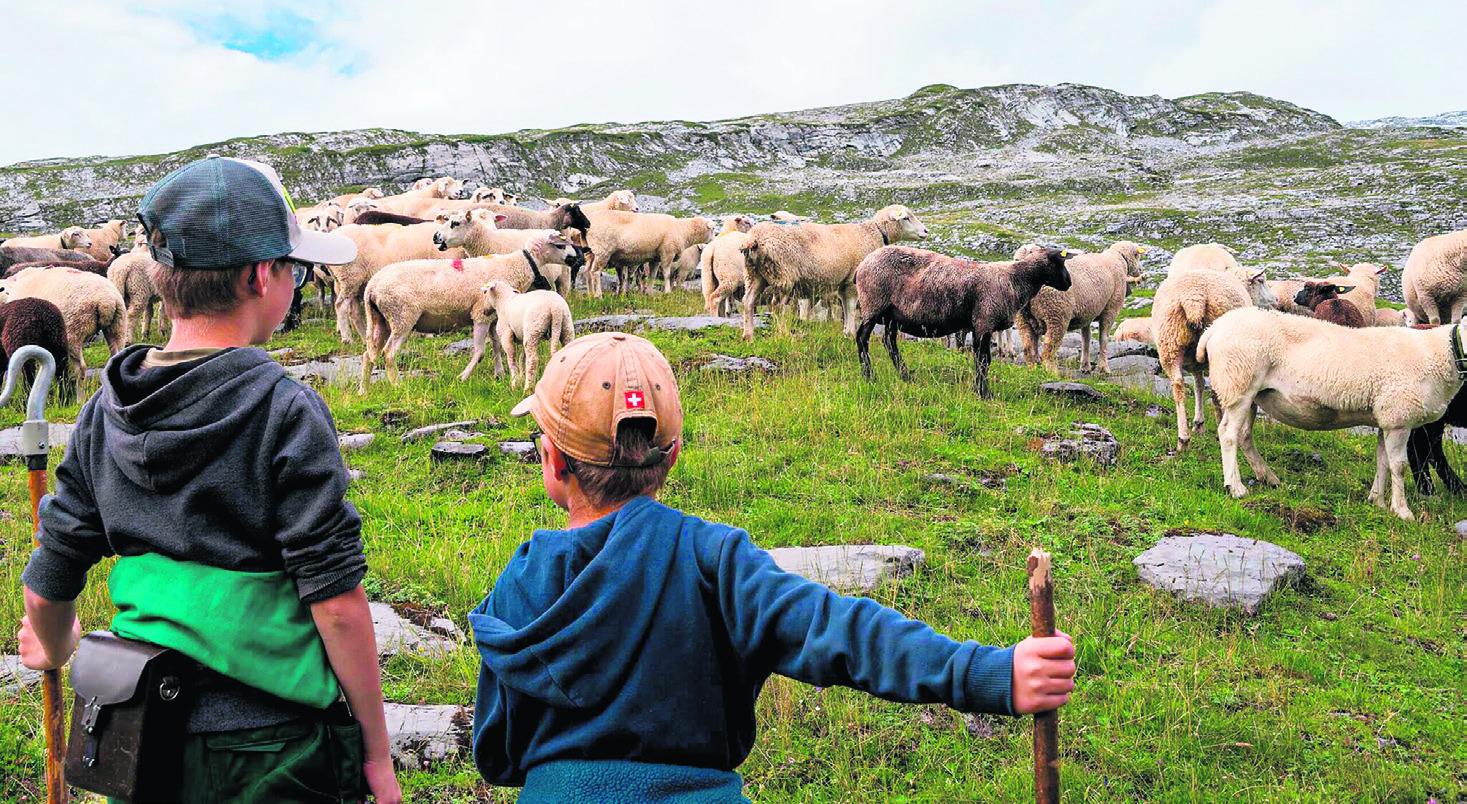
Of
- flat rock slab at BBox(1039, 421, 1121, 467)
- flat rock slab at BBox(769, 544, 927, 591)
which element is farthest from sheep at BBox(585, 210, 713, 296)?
flat rock slab at BBox(769, 544, 927, 591)

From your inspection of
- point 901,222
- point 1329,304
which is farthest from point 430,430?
point 1329,304

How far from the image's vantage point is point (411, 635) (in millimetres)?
5879

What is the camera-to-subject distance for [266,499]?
7.81ft

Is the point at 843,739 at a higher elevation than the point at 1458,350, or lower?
lower

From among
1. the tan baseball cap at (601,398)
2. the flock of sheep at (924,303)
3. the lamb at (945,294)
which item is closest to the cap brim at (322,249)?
the tan baseball cap at (601,398)

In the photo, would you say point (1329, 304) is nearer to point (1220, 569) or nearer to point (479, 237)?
point (1220, 569)

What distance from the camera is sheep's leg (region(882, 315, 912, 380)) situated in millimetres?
13102

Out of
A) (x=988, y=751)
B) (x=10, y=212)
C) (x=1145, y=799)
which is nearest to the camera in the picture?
(x=1145, y=799)

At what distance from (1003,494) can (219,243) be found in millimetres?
7638

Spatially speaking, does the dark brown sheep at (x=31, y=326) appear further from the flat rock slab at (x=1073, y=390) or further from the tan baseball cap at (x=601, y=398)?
the flat rock slab at (x=1073, y=390)

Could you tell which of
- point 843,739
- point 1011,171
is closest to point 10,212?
point 1011,171

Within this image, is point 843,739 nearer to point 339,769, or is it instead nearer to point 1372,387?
point 339,769

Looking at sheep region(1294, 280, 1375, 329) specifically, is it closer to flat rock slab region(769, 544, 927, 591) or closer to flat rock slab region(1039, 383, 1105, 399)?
flat rock slab region(1039, 383, 1105, 399)

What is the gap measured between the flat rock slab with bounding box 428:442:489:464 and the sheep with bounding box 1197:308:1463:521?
769 cm
